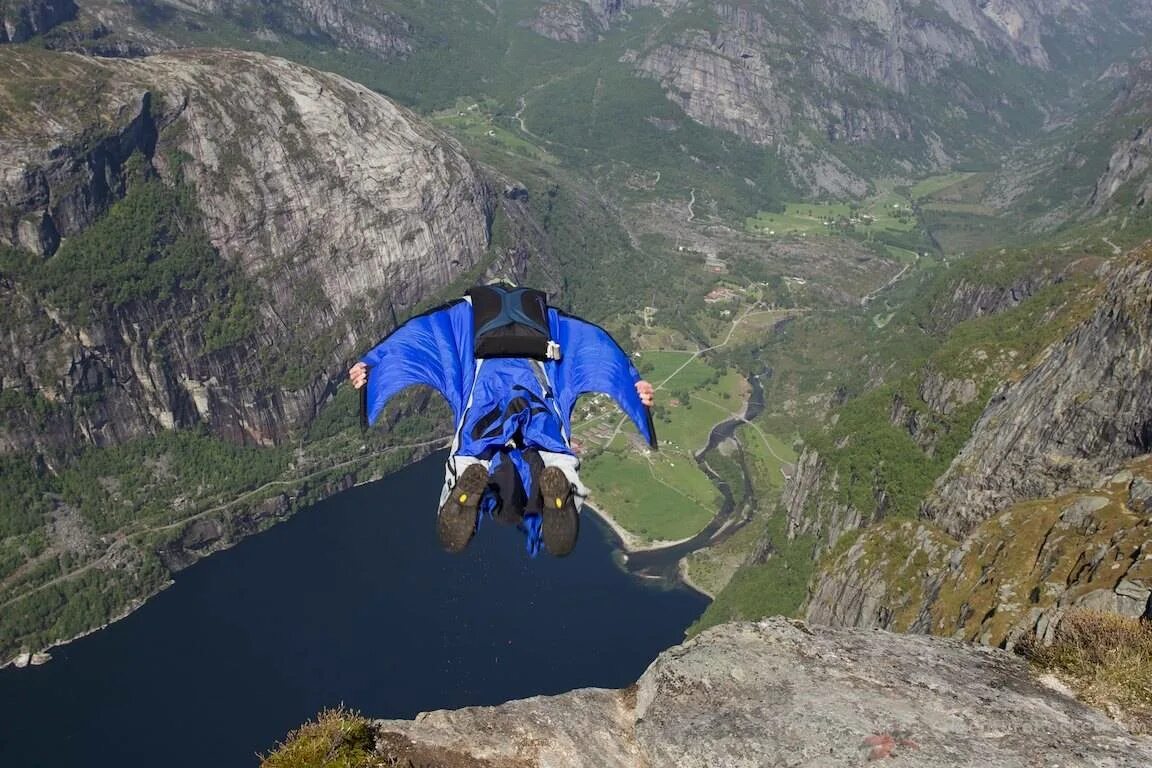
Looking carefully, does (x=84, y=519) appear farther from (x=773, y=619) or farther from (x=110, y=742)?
(x=773, y=619)

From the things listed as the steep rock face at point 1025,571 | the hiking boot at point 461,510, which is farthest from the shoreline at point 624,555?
the hiking boot at point 461,510

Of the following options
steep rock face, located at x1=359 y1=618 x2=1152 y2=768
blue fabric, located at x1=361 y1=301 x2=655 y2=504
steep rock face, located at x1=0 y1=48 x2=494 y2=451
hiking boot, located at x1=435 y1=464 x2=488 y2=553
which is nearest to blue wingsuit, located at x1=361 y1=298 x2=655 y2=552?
blue fabric, located at x1=361 y1=301 x2=655 y2=504

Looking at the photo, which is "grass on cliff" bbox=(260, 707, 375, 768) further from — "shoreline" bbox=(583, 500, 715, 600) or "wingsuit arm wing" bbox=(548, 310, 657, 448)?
"shoreline" bbox=(583, 500, 715, 600)

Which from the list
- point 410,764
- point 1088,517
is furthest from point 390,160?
point 410,764

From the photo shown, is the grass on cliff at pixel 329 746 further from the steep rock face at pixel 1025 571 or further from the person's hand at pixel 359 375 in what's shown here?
the steep rock face at pixel 1025 571

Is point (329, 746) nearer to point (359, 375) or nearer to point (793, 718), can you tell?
point (793, 718)

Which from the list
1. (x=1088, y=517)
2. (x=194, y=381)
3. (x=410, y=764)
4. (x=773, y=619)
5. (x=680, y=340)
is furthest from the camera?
(x=680, y=340)
